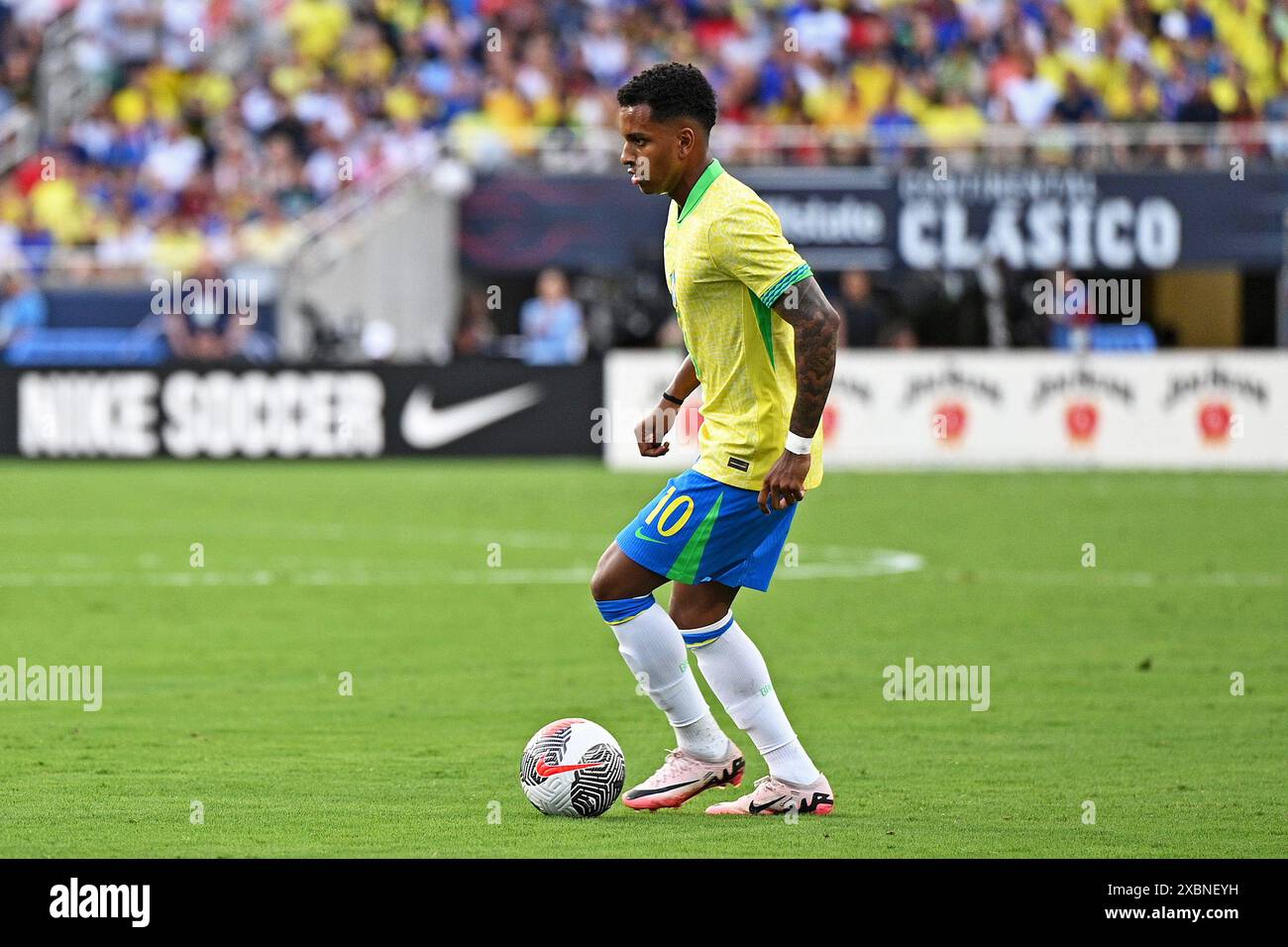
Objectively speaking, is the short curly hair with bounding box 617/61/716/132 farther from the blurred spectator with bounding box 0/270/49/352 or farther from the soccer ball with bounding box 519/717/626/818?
the blurred spectator with bounding box 0/270/49/352

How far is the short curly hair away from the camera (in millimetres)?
7211

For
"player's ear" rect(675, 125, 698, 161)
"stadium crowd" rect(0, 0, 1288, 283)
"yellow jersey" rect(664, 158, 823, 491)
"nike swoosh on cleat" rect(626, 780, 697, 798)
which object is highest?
"stadium crowd" rect(0, 0, 1288, 283)

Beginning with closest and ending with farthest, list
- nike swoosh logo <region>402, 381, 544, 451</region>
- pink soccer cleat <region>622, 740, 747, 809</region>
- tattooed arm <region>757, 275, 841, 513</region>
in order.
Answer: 1. tattooed arm <region>757, 275, 841, 513</region>
2. pink soccer cleat <region>622, 740, 747, 809</region>
3. nike swoosh logo <region>402, 381, 544, 451</region>

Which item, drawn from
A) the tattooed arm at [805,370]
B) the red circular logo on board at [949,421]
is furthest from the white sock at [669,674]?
the red circular logo on board at [949,421]

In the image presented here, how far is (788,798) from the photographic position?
24.9ft

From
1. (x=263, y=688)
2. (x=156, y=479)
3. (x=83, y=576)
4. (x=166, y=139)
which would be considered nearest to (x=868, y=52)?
(x=166, y=139)

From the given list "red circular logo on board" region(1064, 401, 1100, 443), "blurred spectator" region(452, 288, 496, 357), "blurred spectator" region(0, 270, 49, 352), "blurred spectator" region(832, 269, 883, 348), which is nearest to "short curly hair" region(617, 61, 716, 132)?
"red circular logo on board" region(1064, 401, 1100, 443)

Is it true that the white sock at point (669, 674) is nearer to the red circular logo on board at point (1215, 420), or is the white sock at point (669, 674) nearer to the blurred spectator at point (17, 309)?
the red circular logo on board at point (1215, 420)

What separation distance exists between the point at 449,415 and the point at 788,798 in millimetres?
17576

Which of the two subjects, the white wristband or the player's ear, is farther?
the player's ear

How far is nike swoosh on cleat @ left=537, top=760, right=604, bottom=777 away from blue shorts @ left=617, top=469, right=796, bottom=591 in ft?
2.39

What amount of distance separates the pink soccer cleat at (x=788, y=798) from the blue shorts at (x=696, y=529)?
763 millimetres

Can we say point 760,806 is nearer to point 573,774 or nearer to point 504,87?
point 573,774

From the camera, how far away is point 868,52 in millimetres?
29844
